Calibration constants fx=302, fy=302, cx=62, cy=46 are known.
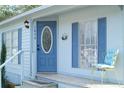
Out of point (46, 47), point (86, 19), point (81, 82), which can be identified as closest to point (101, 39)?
point (86, 19)

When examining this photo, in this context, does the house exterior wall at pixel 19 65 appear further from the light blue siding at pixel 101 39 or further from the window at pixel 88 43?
the light blue siding at pixel 101 39

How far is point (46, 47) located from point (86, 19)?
8.77 feet

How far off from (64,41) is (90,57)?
1.63 m

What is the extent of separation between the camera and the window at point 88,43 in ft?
30.5

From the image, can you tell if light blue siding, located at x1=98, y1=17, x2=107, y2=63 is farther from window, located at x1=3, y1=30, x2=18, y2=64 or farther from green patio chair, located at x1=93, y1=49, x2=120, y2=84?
window, located at x1=3, y1=30, x2=18, y2=64

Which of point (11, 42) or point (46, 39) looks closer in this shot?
point (46, 39)

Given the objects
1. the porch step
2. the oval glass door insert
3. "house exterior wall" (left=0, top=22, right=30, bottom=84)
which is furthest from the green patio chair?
"house exterior wall" (left=0, top=22, right=30, bottom=84)

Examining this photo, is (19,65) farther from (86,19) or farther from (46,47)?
(86,19)

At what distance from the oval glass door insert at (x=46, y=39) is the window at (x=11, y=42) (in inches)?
109

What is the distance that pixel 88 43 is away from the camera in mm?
A: 9570

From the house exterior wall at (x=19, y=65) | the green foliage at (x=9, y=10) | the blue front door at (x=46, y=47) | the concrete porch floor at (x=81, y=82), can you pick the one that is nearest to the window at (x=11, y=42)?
the house exterior wall at (x=19, y=65)

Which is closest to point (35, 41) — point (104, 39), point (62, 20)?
point (62, 20)

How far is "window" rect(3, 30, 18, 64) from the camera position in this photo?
14.3m

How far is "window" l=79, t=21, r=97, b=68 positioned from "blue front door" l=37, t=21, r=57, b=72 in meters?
1.79
